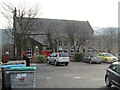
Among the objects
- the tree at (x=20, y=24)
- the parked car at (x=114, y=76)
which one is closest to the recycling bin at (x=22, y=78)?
the parked car at (x=114, y=76)

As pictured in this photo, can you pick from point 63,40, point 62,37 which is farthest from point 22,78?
point 63,40

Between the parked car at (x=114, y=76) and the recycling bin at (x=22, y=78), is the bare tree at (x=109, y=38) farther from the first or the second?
the recycling bin at (x=22, y=78)

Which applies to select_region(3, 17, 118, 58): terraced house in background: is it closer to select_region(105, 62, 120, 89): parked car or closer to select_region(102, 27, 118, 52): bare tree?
select_region(102, 27, 118, 52): bare tree

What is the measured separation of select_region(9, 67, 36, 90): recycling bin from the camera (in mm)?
7300

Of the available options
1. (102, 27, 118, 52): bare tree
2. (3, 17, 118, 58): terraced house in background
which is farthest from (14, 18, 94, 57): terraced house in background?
(102, 27, 118, 52): bare tree

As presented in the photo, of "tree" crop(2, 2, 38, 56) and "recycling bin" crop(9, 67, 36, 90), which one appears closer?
"recycling bin" crop(9, 67, 36, 90)

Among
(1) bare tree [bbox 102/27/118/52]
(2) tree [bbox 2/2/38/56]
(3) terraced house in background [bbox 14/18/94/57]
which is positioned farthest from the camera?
(1) bare tree [bbox 102/27/118/52]

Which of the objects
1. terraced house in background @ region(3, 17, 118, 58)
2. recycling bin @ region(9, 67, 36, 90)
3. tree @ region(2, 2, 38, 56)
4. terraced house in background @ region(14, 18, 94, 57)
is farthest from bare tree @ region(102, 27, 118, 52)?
recycling bin @ region(9, 67, 36, 90)

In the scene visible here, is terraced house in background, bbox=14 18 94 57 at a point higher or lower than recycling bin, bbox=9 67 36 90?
higher

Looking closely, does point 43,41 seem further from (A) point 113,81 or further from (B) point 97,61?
(A) point 113,81

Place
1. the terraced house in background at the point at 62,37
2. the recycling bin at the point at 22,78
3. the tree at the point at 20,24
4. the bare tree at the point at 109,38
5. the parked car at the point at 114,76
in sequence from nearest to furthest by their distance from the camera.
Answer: the recycling bin at the point at 22,78
the parked car at the point at 114,76
the tree at the point at 20,24
the terraced house in background at the point at 62,37
the bare tree at the point at 109,38

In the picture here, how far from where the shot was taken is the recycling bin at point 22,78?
7.30 m

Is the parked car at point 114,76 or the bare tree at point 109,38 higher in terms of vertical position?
the bare tree at point 109,38

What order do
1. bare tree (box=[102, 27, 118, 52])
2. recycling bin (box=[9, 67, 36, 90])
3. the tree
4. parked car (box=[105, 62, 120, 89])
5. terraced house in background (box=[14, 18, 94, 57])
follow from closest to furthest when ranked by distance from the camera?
recycling bin (box=[9, 67, 36, 90]), parked car (box=[105, 62, 120, 89]), the tree, terraced house in background (box=[14, 18, 94, 57]), bare tree (box=[102, 27, 118, 52])
